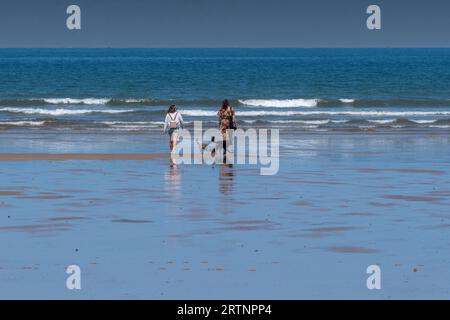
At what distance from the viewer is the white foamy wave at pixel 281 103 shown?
256ft

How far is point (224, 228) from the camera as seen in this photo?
58.4 ft

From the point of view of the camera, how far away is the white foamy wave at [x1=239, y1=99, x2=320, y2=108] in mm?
78062

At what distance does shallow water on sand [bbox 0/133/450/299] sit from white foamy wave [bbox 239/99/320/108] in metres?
47.8

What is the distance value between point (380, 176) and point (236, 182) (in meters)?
3.89

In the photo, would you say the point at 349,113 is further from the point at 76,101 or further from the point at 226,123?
the point at 226,123

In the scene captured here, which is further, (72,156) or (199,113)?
(199,113)

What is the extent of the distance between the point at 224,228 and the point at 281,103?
62.9 meters

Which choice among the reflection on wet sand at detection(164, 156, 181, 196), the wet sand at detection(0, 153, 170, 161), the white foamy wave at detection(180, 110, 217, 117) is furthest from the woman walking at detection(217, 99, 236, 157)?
the white foamy wave at detection(180, 110, 217, 117)

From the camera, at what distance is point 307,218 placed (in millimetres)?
19078

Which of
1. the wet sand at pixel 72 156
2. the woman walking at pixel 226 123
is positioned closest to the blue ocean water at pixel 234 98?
the wet sand at pixel 72 156

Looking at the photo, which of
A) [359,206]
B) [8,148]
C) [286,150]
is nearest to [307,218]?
[359,206]

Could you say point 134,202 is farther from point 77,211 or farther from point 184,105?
point 184,105

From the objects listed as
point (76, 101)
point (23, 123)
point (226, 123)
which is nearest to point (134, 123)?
point (23, 123)

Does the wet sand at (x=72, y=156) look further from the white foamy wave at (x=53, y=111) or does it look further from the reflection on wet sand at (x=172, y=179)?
the white foamy wave at (x=53, y=111)
